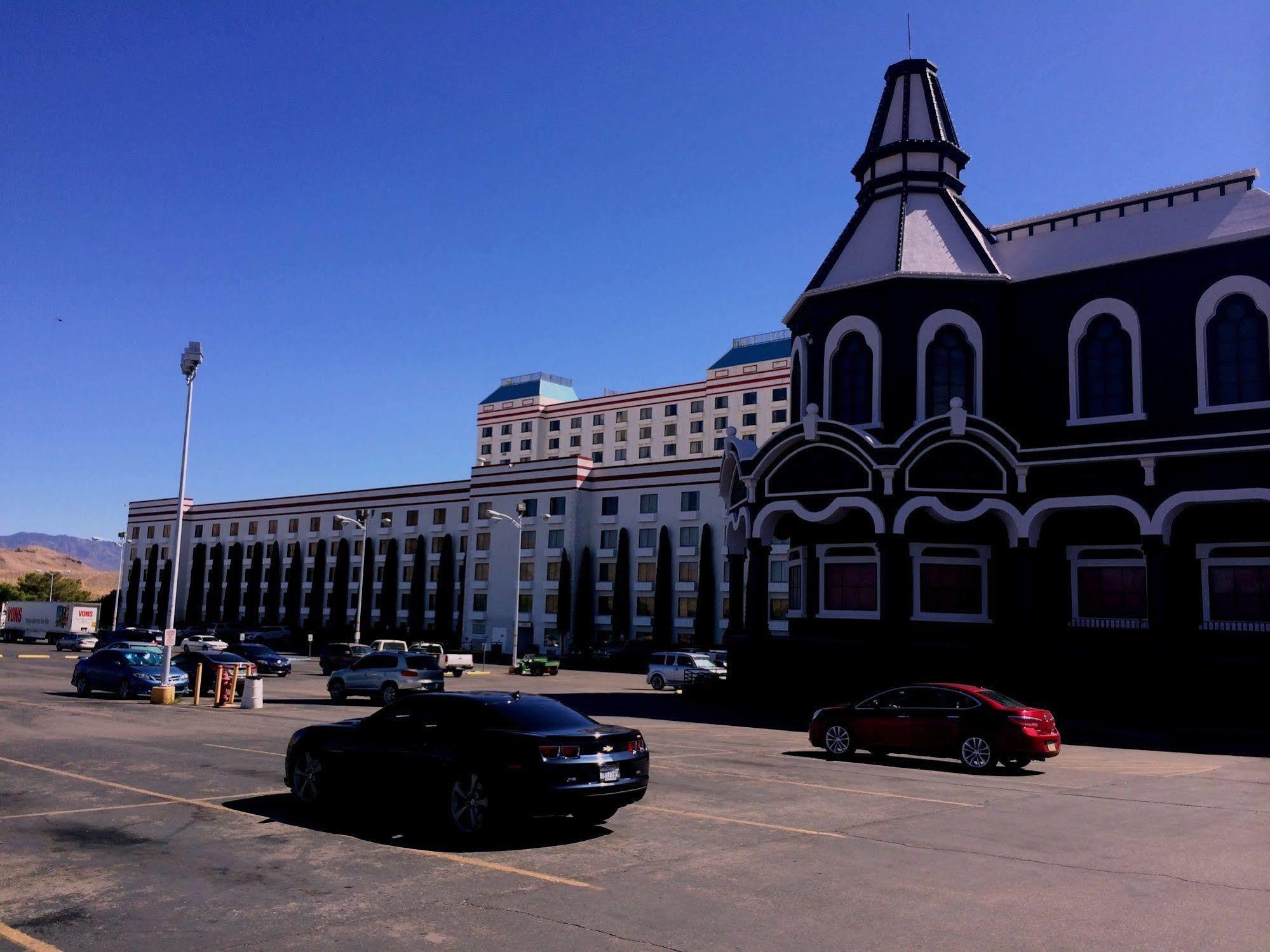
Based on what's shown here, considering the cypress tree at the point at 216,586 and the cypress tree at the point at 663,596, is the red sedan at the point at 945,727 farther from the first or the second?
the cypress tree at the point at 216,586

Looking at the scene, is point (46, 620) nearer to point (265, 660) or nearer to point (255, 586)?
point (255, 586)

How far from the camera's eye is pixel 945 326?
35.5m

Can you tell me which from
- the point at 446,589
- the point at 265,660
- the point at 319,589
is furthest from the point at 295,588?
the point at 265,660

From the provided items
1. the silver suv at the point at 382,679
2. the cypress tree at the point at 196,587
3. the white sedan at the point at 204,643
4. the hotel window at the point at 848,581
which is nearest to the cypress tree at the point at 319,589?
the cypress tree at the point at 196,587

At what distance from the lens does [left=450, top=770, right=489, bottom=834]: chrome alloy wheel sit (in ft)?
33.4

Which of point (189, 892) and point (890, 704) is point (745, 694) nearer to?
point (890, 704)

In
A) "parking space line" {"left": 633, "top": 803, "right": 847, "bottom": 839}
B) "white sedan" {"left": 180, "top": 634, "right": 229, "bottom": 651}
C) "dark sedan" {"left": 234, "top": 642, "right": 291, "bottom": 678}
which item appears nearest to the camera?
"parking space line" {"left": 633, "top": 803, "right": 847, "bottom": 839}

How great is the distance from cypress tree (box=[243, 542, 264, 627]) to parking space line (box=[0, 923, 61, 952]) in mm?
90593

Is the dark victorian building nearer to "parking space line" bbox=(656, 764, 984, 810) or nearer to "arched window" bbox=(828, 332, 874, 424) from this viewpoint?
"arched window" bbox=(828, 332, 874, 424)

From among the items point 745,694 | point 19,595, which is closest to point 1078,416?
point 745,694

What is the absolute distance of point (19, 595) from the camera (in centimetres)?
12912

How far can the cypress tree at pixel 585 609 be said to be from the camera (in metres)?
71.6

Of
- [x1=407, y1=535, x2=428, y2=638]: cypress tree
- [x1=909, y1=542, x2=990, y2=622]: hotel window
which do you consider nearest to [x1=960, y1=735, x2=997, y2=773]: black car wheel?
[x1=909, y1=542, x2=990, y2=622]: hotel window

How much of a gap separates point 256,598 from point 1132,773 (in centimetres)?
8672
